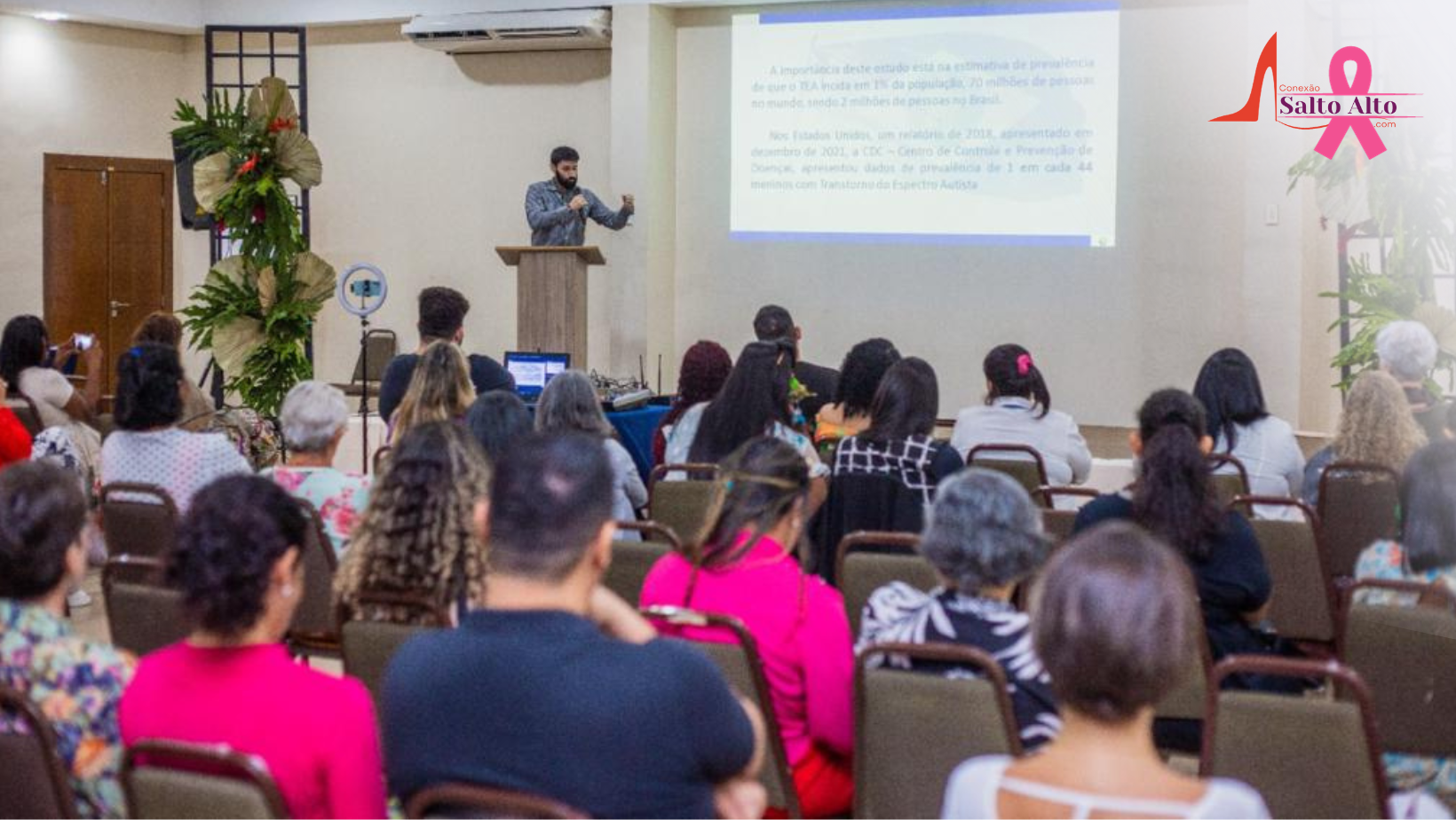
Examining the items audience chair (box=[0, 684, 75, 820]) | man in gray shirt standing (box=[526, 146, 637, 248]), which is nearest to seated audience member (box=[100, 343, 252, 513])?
A: audience chair (box=[0, 684, 75, 820])

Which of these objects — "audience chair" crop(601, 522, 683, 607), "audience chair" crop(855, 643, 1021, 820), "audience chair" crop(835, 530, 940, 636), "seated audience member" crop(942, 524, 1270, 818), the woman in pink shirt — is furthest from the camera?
"audience chair" crop(601, 522, 683, 607)

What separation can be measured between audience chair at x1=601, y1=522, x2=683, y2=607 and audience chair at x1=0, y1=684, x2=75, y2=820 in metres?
1.47

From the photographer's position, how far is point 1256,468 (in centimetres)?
507

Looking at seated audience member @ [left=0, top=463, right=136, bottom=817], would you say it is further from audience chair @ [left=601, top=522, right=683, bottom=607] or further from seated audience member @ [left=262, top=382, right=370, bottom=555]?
seated audience member @ [left=262, top=382, right=370, bottom=555]

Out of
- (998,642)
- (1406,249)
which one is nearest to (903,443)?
(998,642)

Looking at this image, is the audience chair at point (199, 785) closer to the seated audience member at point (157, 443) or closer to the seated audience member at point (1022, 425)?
the seated audience member at point (157, 443)

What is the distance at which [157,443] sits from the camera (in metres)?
4.68

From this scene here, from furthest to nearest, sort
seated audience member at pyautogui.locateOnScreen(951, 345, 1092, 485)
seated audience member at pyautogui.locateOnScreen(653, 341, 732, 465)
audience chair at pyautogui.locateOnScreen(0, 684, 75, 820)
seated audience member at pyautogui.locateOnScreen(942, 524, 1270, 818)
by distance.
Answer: seated audience member at pyautogui.locateOnScreen(653, 341, 732, 465), seated audience member at pyautogui.locateOnScreen(951, 345, 1092, 485), audience chair at pyautogui.locateOnScreen(0, 684, 75, 820), seated audience member at pyautogui.locateOnScreen(942, 524, 1270, 818)

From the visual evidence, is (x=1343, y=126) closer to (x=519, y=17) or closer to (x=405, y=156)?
(x=519, y=17)

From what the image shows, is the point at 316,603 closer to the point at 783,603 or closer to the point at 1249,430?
the point at 783,603

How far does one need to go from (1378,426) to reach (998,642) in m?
2.58

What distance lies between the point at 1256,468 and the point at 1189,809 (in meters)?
3.69

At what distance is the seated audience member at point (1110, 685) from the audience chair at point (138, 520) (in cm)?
305

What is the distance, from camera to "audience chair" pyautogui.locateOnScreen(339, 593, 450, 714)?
291 cm
